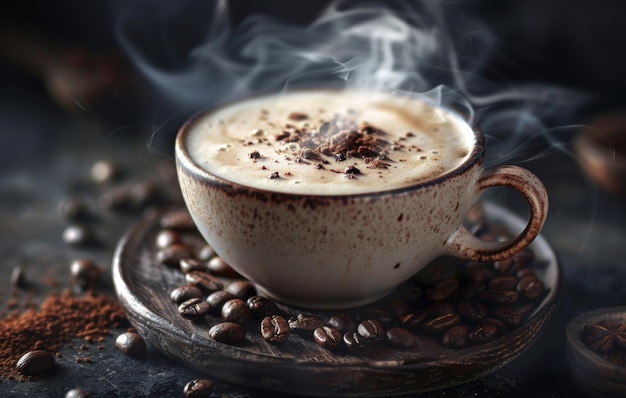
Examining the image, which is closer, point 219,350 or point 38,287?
point 219,350

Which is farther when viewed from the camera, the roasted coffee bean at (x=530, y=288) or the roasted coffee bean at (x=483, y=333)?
the roasted coffee bean at (x=530, y=288)

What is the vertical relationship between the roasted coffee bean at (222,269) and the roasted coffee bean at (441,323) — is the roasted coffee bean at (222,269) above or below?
below

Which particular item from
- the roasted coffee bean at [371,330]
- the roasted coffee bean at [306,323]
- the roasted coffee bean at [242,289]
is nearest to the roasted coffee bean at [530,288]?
the roasted coffee bean at [371,330]

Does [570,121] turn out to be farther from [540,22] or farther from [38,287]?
[38,287]

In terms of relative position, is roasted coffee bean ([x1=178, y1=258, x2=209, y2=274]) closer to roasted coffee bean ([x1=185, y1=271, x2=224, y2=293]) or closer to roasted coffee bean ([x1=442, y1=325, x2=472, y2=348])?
roasted coffee bean ([x1=185, y1=271, x2=224, y2=293])

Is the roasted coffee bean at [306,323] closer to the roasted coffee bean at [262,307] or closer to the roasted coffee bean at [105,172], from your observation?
the roasted coffee bean at [262,307]

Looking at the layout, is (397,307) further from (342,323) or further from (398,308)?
(342,323)

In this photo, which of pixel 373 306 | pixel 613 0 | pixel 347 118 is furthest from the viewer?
pixel 613 0

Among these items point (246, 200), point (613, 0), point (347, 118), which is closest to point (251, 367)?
point (246, 200)
